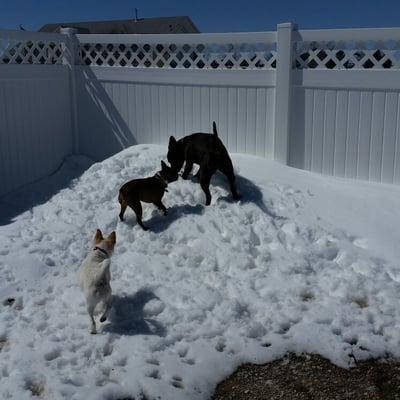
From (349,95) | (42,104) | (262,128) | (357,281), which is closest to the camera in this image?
(357,281)

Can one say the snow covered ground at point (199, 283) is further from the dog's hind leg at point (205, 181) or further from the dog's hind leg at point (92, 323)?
the dog's hind leg at point (205, 181)

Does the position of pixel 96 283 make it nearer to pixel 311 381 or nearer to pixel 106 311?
pixel 106 311

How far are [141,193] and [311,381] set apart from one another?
9.37 feet

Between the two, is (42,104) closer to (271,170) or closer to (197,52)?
(197,52)

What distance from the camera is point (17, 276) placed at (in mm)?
5348

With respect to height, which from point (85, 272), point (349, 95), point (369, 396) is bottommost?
point (369, 396)

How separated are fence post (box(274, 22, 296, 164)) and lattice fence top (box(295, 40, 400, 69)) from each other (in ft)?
0.50

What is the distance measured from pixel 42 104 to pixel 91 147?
106 centimetres

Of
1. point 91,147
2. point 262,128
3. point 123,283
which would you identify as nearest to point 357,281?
point 123,283

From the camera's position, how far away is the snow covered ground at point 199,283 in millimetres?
3990

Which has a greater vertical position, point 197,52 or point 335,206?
point 197,52

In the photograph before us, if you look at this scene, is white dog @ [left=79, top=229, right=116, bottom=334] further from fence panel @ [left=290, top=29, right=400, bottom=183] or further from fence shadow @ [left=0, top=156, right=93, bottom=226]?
fence panel @ [left=290, top=29, right=400, bottom=183]

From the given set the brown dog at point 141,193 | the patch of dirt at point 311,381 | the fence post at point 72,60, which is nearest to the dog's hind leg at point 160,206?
the brown dog at point 141,193

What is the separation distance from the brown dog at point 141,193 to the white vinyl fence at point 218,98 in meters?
1.80
